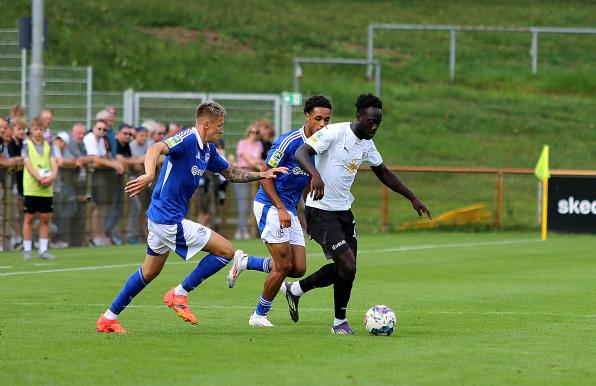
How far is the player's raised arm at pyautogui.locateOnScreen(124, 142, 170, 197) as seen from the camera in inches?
417

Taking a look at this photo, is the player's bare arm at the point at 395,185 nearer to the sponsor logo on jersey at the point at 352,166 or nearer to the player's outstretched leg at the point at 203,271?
the sponsor logo on jersey at the point at 352,166

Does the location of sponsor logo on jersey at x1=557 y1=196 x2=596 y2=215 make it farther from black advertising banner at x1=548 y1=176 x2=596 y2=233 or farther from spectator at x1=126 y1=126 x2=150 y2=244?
spectator at x1=126 y1=126 x2=150 y2=244

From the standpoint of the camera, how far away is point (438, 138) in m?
38.6

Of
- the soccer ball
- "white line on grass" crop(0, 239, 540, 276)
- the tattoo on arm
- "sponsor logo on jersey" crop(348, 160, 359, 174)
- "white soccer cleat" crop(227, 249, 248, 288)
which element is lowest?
"white line on grass" crop(0, 239, 540, 276)

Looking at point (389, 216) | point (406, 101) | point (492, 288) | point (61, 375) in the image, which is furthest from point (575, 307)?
point (406, 101)

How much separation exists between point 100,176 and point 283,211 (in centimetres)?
1191

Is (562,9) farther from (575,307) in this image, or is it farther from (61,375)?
(61,375)

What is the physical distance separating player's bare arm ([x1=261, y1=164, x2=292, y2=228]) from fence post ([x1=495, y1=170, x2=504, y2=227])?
17.8 metres

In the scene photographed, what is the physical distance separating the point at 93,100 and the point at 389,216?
707cm

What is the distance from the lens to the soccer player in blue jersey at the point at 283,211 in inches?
475

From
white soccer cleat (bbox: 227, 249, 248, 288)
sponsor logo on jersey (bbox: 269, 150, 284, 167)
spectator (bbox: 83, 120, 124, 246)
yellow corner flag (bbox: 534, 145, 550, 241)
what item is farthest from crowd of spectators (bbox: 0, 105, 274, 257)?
sponsor logo on jersey (bbox: 269, 150, 284, 167)

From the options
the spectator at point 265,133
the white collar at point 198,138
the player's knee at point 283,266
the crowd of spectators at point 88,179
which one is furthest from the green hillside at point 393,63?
the white collar at point 198,138

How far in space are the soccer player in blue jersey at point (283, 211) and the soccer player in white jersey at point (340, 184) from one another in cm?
39

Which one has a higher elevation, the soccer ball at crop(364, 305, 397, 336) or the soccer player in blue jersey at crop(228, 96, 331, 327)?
the soccer player in blue jersey at crop(228, 96, 331, 327)
